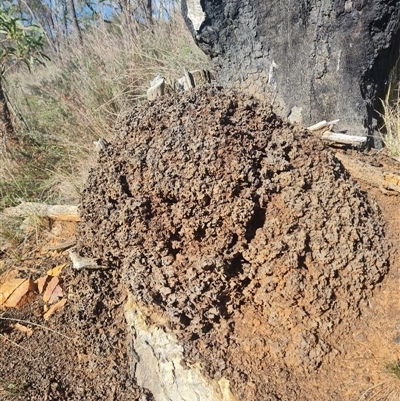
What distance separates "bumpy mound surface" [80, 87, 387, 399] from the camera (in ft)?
5.39

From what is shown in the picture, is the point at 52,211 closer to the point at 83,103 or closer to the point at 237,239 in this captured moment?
the point at 237,239

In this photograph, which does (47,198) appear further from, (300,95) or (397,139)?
(397,139)

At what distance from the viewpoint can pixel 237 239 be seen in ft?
5.78

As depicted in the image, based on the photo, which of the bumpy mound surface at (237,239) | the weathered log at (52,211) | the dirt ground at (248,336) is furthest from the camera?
the weathered log at (52,211)

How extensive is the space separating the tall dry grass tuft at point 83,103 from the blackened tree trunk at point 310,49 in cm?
121

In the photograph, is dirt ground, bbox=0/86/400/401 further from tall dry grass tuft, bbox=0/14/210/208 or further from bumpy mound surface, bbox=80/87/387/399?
tall dry grass tuft, bbox=0/14/210/208

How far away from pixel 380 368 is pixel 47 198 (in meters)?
3.07

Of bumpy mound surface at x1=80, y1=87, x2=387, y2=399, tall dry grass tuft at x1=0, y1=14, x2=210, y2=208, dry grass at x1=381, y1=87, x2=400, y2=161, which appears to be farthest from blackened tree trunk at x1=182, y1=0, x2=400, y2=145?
bumpy mound surface at x1=80, y1=87, x2=387, y2=399

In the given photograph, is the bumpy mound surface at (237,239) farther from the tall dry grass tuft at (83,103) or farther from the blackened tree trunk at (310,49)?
the tall dry grass tuft at (83,103)

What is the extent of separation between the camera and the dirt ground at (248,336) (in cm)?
154

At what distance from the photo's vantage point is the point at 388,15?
289 cm

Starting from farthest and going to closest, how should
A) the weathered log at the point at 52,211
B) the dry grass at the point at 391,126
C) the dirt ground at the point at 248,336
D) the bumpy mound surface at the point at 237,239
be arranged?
the dry grass at the point at 391,126 → the weathered log at the point at 52,211 → the bumpy mound surface at the point at 237,239 → the dirt ground at the point at 248,336

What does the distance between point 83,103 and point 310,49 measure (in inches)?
110

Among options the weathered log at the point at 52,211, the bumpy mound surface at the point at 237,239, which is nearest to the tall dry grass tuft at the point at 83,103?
the weathered log at the point at 52,211
